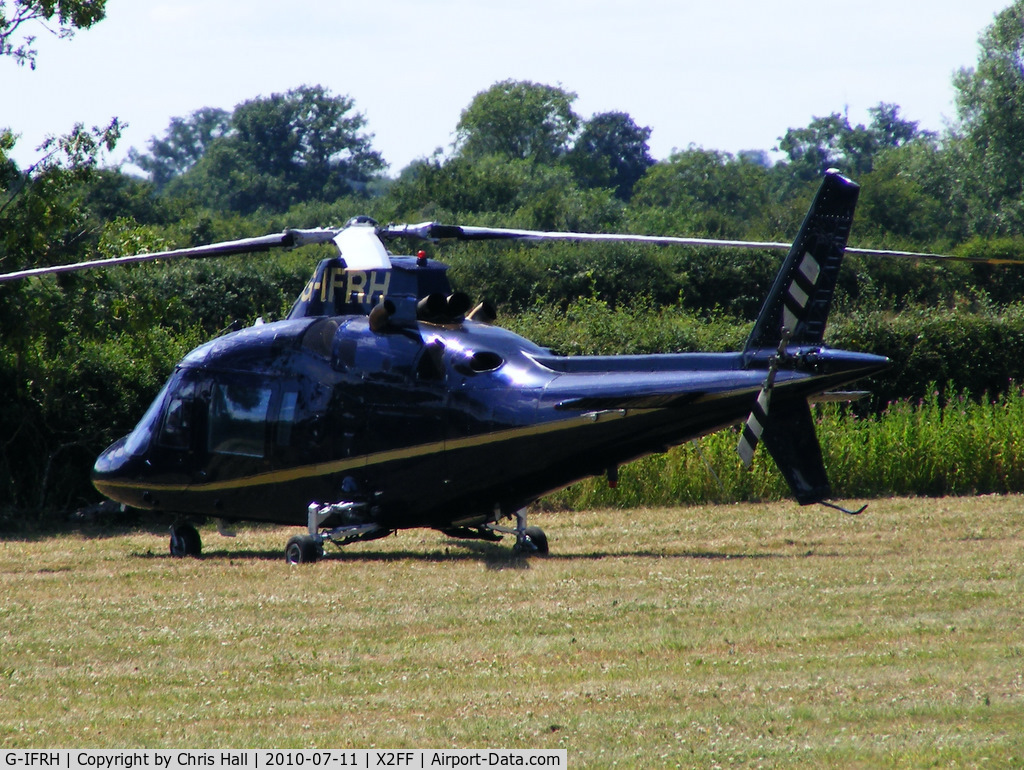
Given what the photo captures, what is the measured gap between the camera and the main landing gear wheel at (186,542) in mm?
15391

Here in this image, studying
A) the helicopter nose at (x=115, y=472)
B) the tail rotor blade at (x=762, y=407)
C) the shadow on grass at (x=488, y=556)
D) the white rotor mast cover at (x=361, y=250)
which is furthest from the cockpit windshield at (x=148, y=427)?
the tail rotor blade at (x=762, y=407)

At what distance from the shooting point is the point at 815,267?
1188cm

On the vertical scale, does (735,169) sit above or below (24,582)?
above

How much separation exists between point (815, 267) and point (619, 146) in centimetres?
11479

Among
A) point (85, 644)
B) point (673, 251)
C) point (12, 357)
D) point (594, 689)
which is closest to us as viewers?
point (594, 689)

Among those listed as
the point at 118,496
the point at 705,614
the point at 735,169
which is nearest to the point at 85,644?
the point at 705,614

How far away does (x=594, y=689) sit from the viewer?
26.8ft

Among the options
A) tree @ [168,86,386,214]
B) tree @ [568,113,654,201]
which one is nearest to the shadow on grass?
tree @ [168,86,386,214]

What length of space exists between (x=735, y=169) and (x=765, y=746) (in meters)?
104

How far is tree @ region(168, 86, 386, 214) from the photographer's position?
104 meters

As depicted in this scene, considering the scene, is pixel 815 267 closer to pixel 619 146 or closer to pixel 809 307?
pixel 809 307

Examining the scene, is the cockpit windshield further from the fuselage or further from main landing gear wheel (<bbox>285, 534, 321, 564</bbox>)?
main landing gear wheel (<bbox>285, 534, 321, 564</bbox>)

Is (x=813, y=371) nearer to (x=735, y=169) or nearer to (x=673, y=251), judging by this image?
(x=673, y=251)

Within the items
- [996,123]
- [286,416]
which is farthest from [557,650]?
[996,123]
